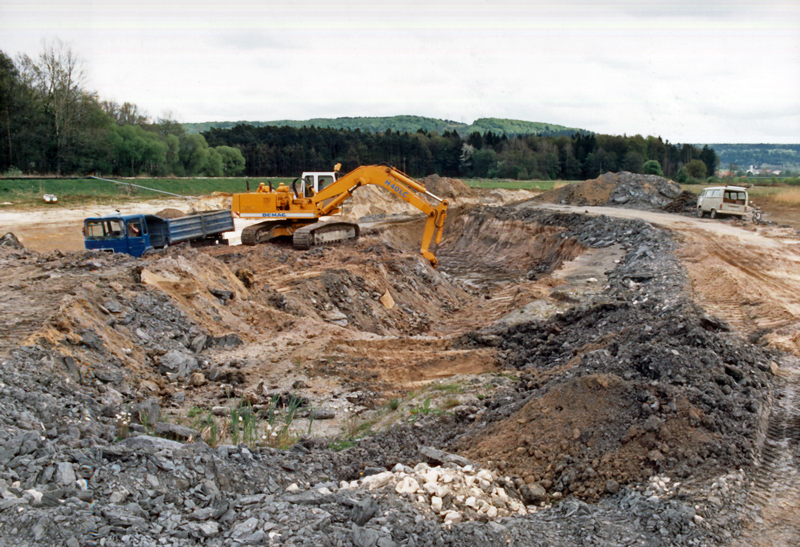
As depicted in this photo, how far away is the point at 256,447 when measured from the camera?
561 cm

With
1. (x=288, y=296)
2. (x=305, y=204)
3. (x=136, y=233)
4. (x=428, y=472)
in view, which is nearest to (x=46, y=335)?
(x=428, y=472)

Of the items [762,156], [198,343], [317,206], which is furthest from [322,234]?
[762,156]

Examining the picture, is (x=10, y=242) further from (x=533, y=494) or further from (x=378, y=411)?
(x=533, y=494)

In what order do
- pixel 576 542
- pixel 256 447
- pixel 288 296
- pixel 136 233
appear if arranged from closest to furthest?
pixel 576 542, pixel 256 447, pixel 288 296, pixel 136 233

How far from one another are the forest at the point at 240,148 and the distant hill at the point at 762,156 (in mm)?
19684

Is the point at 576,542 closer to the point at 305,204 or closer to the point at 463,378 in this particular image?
the point at 463,378

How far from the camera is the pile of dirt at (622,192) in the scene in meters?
33.9

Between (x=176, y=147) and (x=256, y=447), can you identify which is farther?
(x=176, y=147)

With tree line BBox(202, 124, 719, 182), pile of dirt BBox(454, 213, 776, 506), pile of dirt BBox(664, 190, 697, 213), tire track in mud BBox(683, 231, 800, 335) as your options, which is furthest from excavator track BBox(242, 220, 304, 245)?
tree line BBox(202, 124, 719, 182)

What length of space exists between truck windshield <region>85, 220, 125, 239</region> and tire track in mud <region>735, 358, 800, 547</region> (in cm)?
1528

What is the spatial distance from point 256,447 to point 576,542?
10.0ft

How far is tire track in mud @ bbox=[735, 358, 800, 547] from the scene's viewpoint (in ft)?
13.4

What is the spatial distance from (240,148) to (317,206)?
54028 millimetres

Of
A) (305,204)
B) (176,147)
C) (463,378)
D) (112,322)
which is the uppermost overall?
(176,147)
